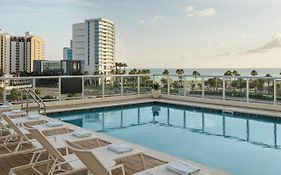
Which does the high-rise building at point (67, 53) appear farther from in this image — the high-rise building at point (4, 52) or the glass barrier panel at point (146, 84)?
the glass barrier panel at point (146, 84)

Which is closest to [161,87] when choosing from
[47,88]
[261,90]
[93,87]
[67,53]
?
[93,87]

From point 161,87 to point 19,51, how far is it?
4587cm

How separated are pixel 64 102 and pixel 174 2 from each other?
931 cm

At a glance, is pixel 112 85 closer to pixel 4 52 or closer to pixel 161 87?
pixel 161 87

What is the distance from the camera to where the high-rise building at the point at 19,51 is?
157 feet

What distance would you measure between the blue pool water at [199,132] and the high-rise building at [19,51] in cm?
4232

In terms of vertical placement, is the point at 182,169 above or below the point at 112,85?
below

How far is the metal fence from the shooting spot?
9.29m

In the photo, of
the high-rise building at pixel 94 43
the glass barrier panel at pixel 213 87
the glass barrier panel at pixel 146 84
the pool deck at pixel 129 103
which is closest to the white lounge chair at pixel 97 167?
the pool deck at pixel 129 103

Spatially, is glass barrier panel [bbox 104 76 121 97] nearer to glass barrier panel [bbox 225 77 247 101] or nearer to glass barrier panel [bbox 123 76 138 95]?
glass barrier panel [bbox 123 76 138 95]

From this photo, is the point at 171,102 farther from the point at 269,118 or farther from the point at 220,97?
the point at 269,118

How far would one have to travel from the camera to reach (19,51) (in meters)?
51.5

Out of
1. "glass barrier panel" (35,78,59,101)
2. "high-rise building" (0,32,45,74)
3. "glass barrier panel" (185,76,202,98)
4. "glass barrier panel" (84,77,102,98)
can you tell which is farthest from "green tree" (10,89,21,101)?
"high-rise building" (0,32,45,74)

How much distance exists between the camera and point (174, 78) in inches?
477
